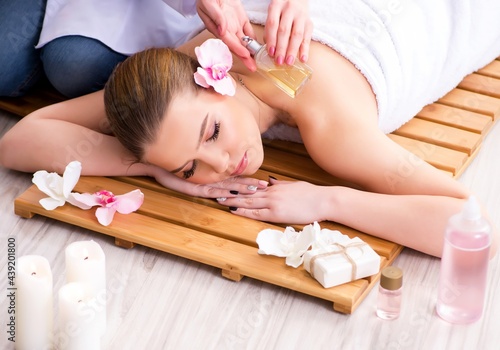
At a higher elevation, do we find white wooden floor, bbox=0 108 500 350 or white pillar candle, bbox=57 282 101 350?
white pillar candle, bbox=57 282 101 350

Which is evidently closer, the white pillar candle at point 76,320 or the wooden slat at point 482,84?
the white pillar candle at point 76,320

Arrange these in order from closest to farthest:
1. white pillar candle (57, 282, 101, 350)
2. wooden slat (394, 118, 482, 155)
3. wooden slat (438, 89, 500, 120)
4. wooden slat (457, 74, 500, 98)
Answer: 1. white pillar candle (57, 282, 101, 350)
2. wooden slat (394, 118, 482, 155)
3. wooden slat (438, 89, 500, 120)
4. wooden slat (457, 74, 500, 98)

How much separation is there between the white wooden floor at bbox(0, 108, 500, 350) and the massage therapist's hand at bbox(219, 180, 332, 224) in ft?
0.61

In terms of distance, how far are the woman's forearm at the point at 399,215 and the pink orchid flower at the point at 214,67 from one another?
0.35 metres

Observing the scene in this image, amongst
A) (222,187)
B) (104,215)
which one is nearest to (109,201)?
(104,215)

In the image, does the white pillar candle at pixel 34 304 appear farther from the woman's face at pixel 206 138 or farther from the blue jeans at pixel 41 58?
the blue jeans at pixel 41 58

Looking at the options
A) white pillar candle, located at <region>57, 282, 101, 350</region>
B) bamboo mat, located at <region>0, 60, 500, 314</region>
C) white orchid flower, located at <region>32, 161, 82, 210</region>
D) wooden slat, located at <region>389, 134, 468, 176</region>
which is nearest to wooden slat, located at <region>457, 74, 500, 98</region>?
bamboo mat, located at <region>0, 60, 500, 314</region>

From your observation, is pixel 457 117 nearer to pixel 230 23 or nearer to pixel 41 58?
pixel 230 23

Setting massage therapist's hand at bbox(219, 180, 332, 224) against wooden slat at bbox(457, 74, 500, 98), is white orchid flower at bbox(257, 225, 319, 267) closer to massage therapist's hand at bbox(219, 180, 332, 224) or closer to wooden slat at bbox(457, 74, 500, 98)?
massage therapist's hand at bbox(219, 180, 332, 224)

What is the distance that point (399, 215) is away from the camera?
2111 millimetres

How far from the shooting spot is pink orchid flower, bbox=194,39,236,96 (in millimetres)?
2129

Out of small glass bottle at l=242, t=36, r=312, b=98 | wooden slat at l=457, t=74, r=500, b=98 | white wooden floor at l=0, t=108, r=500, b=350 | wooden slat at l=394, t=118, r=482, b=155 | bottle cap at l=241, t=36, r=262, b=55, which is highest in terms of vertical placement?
bottle cap at l=241, t=36, r=262, b=55

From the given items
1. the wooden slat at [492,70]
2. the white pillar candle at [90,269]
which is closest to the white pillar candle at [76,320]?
the white pillar candle at [90,269]

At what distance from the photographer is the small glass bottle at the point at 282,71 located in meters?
2.17
